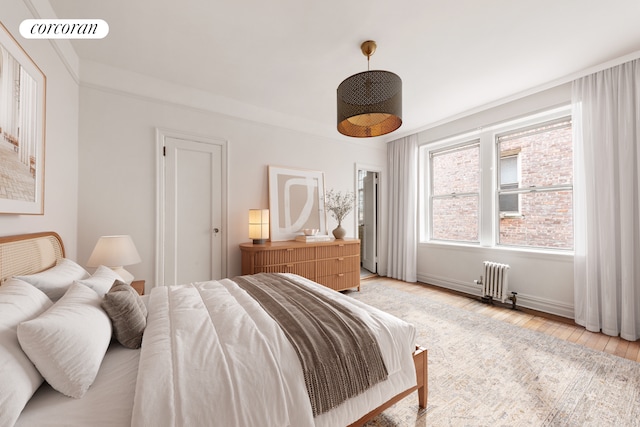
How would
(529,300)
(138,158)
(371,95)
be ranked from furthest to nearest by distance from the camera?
1. (529,300)
2. (138,158)
3. (371,95)

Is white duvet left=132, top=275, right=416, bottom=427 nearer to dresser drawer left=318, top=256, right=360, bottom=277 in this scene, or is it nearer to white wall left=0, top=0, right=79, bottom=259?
white wall left=0, top=0, right=79, bottom=259

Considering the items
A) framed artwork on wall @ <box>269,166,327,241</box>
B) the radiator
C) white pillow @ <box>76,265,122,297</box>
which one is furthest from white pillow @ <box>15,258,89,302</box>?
the radiator

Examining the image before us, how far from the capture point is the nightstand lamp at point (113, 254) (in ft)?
7.44

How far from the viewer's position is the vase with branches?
4324mm

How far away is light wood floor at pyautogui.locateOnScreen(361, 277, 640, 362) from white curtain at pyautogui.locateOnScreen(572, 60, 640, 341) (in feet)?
0.48

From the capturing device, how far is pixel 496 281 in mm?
3520

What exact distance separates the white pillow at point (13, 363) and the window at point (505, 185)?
14.9 ft

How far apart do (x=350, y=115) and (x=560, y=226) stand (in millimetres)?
3108

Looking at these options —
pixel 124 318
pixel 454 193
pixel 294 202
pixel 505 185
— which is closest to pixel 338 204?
pixel 294 202

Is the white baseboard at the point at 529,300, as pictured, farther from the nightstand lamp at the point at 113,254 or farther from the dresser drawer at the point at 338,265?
the nightstand lamp at the point at 113,254

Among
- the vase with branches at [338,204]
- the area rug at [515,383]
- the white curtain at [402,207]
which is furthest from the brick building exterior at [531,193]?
the vase with branches at [338,204]

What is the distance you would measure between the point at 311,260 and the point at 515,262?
108 inches

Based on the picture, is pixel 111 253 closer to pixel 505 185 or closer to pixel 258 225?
pixel 258 225

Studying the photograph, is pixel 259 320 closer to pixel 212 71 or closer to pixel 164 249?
pixel 164 249
